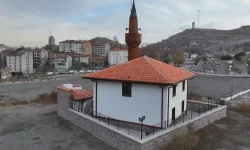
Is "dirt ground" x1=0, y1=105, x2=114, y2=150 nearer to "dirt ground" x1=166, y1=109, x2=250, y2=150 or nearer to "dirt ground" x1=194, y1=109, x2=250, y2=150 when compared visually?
"dirt ground" x1=166, y1=109, x2=250, y2=150

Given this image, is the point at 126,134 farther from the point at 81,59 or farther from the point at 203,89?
the point at 81,59

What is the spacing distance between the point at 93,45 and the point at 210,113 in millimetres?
126829

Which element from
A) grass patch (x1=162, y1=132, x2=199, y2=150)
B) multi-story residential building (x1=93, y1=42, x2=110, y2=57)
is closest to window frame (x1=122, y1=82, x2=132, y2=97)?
grass patch (x1=162, y1=132, x2=199, y2=150)

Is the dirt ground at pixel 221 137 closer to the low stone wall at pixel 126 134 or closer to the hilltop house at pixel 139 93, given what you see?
the low stone wall at pixel 126 134

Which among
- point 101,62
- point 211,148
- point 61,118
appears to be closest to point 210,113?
point 211,148

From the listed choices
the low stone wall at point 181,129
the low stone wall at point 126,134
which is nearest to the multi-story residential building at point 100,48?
the low stone wall at point 126,134

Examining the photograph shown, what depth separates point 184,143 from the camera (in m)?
10.2

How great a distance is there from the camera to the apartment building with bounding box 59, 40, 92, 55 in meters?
131

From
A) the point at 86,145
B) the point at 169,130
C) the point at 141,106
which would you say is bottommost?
the point at 86,145

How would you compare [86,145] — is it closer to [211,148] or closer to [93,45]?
[211,148]

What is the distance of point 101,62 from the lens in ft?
359

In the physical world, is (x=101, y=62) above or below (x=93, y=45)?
below

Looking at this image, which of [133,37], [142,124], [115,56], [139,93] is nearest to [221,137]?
[142,124]

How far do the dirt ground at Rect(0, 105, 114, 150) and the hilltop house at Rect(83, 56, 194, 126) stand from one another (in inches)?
78.3
